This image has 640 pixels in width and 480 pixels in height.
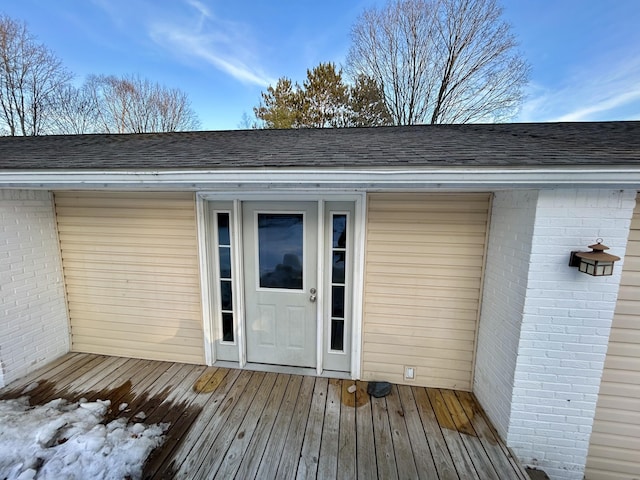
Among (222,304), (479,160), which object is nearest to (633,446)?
(479,160)

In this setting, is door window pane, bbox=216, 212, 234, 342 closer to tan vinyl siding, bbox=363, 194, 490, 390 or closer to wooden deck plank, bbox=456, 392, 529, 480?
tan vinyl siding, bbox=363, 194, 490, 390

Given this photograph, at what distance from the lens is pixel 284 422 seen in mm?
2199

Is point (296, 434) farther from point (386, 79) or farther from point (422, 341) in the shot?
point (386, 79)

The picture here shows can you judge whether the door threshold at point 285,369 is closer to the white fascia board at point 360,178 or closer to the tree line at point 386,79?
the white fascia board at point 360,178

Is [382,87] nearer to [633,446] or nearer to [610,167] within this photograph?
[610,167]

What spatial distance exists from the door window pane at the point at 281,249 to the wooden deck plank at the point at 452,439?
1.64 m

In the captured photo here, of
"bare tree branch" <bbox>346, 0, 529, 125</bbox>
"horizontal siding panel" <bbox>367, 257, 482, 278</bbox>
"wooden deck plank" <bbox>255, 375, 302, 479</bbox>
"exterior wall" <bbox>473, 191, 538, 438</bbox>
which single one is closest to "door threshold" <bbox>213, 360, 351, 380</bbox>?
"wooden deck plank" <bbox>255, 375, 302, 479</bbox>

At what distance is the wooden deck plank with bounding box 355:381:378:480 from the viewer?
1.80 metres

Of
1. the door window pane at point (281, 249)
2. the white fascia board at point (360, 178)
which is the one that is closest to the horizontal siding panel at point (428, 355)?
the door window pane at point (281, 249)

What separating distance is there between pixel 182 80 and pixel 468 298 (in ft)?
41.1

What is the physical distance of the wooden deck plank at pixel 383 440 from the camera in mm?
1809

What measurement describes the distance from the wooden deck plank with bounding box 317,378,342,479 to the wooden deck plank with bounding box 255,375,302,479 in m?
0.30

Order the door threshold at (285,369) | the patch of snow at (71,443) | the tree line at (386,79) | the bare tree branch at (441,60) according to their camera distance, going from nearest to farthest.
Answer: the patch of snow at (71,443) → the door threshold at (285,369) → the bare tree branch at (441,60) → the tree line at (386,79)

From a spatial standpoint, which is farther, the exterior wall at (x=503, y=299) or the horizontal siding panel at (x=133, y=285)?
the horizontal siding panel at (x=133, y=285)
